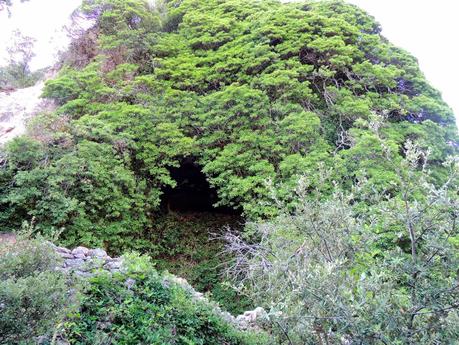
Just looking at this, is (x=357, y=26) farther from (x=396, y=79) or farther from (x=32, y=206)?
(x=32, y=206)

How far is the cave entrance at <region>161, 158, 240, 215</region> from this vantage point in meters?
11.5

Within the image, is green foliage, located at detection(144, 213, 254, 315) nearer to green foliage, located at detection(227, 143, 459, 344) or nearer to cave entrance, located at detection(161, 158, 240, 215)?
cave entrance, located at detection(161, 158, 240, 215)

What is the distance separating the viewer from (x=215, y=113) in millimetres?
9609

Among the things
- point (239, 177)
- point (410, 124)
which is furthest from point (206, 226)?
point (410, 124)

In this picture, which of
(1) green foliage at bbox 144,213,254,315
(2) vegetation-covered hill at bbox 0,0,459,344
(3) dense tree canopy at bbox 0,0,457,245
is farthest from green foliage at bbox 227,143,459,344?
(1) green foliage at bbox 144,213,254,315

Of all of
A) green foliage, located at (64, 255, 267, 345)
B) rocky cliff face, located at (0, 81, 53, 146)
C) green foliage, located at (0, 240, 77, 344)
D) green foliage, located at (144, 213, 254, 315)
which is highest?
green foliage, located at (0, 240, 77, 344)

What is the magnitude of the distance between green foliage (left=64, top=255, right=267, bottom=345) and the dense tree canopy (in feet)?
8.71

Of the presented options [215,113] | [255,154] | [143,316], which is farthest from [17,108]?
[143,316]

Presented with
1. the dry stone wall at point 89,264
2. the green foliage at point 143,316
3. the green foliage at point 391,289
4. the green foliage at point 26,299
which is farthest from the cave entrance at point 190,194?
the green foliage at point 391,289

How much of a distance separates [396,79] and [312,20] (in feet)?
11.7

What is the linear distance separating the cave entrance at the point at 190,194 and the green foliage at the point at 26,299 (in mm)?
8251

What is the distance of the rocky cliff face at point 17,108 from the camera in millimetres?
10653

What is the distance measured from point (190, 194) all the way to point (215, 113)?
12.4 feet

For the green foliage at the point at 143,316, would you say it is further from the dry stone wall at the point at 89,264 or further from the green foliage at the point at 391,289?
the green foliage at the point at 391,289
